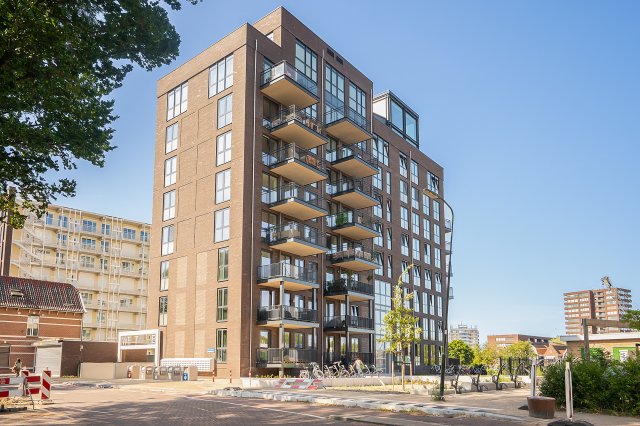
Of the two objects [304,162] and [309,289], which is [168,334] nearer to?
[309,289]

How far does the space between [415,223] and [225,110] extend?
96.9ft

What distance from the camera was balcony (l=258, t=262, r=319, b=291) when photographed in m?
37.5

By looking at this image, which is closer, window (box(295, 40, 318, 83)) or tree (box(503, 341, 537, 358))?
window (box(295, 40, 318, 83))

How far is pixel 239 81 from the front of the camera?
40.3 m

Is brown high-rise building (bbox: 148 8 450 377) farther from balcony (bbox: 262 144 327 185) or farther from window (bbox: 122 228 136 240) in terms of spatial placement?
window (bbox: 122 228 136 240)

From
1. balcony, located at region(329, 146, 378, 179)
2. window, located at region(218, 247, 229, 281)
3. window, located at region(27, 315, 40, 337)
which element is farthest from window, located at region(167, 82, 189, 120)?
window, located at region(27, 315, 40, 337)

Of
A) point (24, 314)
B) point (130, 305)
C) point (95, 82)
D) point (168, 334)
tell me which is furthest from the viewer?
point (130, 305)

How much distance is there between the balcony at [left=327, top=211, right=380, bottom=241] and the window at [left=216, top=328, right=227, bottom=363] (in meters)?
13.1

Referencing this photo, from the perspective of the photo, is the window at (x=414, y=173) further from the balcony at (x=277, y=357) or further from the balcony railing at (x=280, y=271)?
the balcony at (x=277, y=357)

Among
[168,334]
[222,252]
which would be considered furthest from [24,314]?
[222,252]

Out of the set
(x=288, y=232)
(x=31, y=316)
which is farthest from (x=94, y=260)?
(x=288, y=232)

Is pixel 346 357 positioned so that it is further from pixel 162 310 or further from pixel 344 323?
pixel 162 310

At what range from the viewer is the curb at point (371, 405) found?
→ 1667cm

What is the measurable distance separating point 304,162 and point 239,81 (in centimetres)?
702
